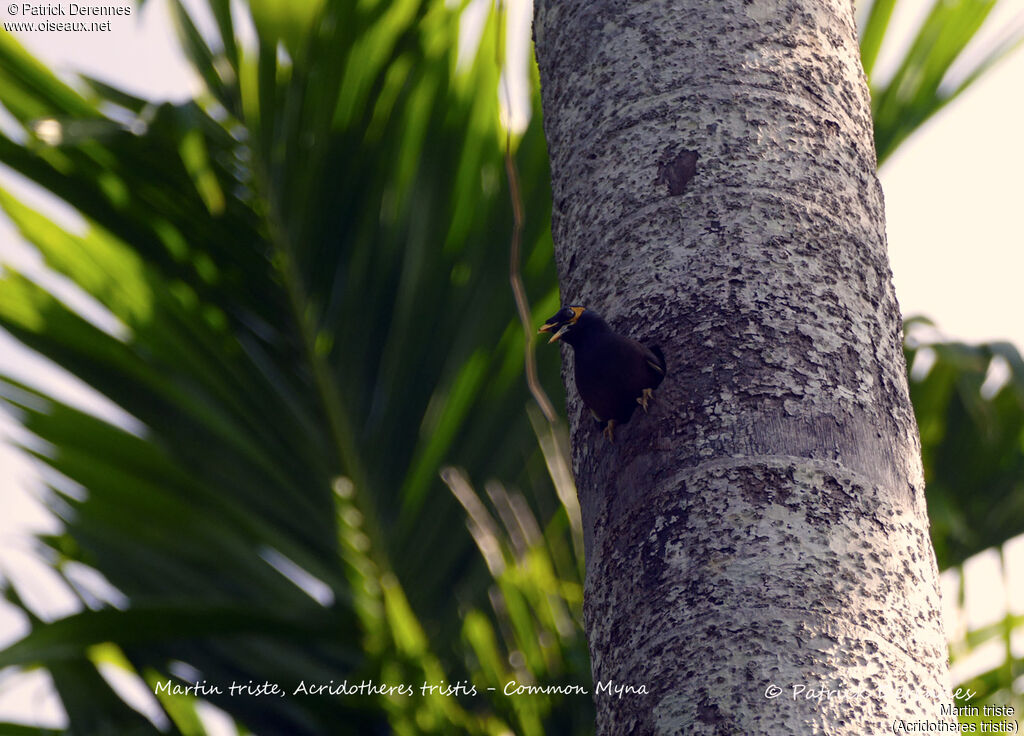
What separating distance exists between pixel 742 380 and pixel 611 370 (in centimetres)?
10

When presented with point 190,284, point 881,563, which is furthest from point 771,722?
point 190,284

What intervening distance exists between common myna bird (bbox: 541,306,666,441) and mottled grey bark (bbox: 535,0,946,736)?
15 millimetres

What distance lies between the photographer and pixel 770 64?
35.1 inches

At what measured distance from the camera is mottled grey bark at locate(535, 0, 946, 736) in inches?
25.7

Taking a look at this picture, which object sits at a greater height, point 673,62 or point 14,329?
point 14,329

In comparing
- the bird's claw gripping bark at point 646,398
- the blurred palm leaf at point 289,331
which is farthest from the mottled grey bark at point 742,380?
the blurred palm leaf at point 289,331

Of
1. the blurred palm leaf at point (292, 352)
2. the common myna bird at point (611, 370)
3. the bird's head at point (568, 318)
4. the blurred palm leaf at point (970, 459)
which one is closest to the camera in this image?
the common myna bird at point (611, 370)

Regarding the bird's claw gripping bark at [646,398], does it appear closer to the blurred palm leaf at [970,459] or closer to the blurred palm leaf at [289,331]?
the blurred palm leaf at [289,331]

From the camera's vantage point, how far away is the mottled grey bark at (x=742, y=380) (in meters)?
0.65

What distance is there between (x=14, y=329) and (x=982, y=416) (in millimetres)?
1751

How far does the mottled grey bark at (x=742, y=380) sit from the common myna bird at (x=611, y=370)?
0.05 ft

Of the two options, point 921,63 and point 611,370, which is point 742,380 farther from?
point 921,63

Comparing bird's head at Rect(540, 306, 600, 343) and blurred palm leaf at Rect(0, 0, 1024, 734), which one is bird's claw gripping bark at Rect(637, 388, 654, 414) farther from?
blurred palm leaf at Rect(0, 0, 1024, 734)

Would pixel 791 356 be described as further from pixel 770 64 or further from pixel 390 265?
pixel 390 265
